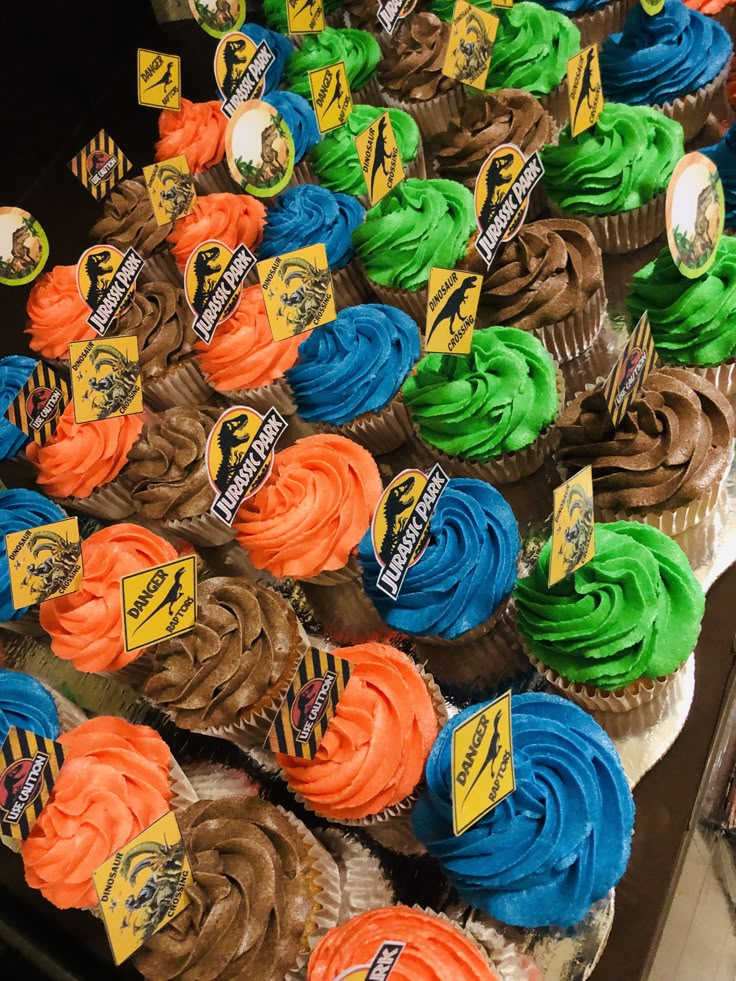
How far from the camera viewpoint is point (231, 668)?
2971 millimetres

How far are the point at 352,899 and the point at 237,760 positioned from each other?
29.0 inches

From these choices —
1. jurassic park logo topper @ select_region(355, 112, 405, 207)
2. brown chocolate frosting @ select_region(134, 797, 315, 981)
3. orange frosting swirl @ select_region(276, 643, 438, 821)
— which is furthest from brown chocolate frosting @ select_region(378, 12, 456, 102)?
brown chocolate frosting @ select_region(134, 797, 315, 981)

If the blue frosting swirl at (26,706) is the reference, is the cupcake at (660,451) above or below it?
A: above

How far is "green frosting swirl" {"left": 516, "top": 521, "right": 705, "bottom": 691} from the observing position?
8.61 ft

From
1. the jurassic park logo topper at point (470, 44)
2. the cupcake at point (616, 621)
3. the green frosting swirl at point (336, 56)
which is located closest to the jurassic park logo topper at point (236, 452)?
the cupcake at point (616, 621)

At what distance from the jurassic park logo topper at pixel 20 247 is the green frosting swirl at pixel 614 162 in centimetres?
286

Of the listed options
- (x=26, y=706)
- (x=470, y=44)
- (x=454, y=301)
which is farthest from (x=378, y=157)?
(x=26, y=706)

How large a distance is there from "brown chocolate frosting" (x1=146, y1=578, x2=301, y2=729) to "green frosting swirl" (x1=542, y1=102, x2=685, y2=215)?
8.15 feet

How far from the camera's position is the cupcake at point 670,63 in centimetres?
446

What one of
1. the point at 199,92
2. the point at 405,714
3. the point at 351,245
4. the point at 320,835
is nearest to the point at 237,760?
the point at 320,835

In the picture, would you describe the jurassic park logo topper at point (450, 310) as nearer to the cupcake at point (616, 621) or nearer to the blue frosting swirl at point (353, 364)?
the blue frosting swirl at point (353, 364)

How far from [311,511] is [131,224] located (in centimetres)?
263

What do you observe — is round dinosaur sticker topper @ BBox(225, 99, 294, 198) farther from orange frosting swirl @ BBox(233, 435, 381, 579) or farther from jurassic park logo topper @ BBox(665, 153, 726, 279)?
jurassic park logo topper @ BBox(665, 153, 726, 279)

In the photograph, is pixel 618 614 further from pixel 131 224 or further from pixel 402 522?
pixel 131 224
